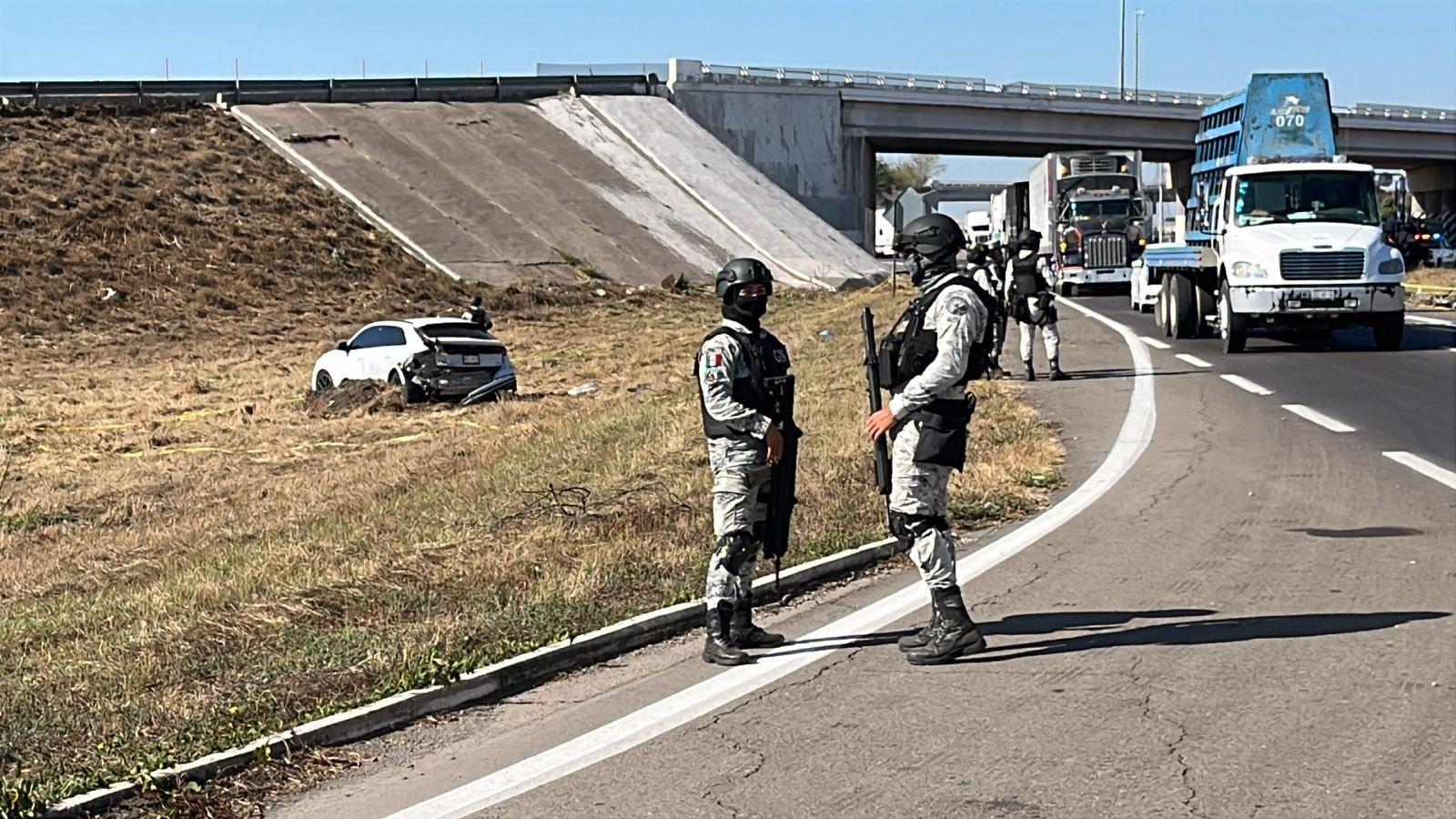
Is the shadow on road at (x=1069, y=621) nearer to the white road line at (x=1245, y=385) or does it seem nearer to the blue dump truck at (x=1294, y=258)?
the white road line at (x=1245, y=385)

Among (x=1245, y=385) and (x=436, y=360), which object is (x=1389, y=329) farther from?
(x=436, y=360)

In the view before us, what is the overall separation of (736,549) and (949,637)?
3.17 feet

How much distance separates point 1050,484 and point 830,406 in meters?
5.39

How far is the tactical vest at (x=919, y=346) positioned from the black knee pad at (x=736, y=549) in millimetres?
877

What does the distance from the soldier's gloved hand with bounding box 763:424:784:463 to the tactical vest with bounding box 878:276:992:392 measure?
1.64ft

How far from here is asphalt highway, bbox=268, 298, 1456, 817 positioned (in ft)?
16.3

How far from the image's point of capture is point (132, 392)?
27562mm

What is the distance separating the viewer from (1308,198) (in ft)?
72.9

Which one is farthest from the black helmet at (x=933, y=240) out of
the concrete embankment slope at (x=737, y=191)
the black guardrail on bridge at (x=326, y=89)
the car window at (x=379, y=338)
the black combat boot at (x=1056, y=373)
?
the black guardrail on bridge at (x=326, y=89)

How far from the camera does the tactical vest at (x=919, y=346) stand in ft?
21.6

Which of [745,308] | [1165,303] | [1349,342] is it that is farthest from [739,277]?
[1165,303]

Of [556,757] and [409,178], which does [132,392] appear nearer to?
[556,757]

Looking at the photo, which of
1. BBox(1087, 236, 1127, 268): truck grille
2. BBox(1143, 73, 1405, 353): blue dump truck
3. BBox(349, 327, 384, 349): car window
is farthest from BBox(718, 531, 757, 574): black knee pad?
BBox(1087, 236, 1127, 268): truck grille

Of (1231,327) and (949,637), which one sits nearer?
(949,637)
